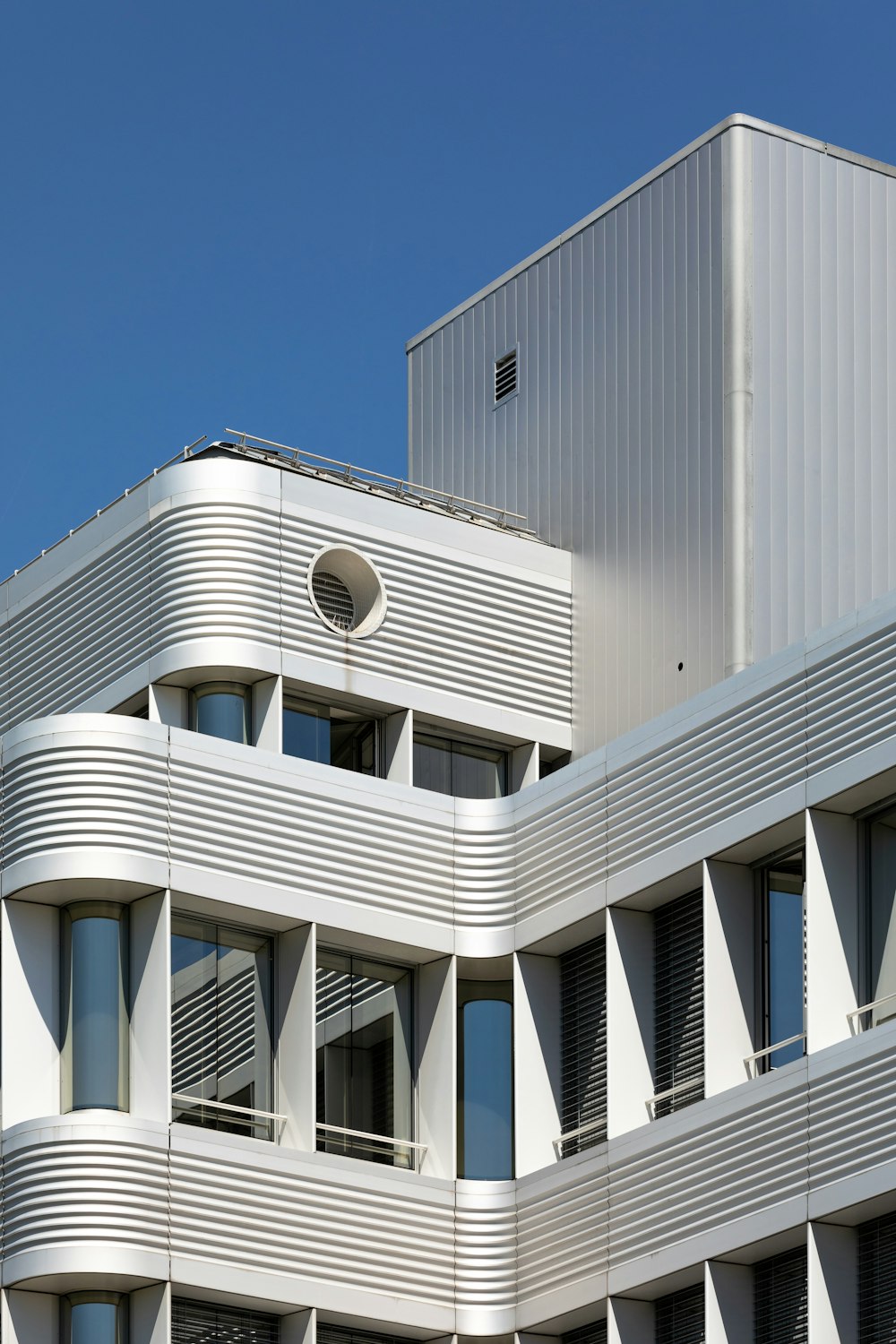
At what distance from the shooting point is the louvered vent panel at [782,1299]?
28.9 meters

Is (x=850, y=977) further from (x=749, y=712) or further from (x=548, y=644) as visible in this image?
(x=548, y=644)

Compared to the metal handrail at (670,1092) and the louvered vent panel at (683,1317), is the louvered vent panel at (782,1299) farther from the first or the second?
the metal handrail at (670,1092)

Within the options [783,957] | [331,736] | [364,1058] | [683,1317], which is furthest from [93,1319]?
[331,736]

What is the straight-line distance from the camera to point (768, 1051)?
2984 centimetres

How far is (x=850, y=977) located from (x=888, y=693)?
9.26ft

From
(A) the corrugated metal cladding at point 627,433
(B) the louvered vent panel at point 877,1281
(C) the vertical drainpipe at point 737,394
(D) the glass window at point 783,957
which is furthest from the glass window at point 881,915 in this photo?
(A) the corrugated metal cladding at point 627,433

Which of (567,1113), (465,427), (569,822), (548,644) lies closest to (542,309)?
(465,427)

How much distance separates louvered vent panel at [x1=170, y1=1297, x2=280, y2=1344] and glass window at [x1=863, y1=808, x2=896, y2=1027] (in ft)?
24.5

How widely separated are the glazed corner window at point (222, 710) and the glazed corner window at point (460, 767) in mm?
2675

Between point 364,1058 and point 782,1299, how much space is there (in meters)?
6.36

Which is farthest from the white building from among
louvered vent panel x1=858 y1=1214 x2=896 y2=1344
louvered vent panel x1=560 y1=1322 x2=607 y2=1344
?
louvered vent panel x1=560 y1=1322 x2=607 y2=1344

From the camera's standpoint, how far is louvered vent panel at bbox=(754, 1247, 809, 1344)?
28906 mm

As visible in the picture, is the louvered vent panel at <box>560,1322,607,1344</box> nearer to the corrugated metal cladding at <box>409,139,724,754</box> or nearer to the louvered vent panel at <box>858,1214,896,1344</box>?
the louvered vent panel at <box>858,1214,896,1344</box>

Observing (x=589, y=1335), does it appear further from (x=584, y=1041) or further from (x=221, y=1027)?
(x=221, y=1027)
